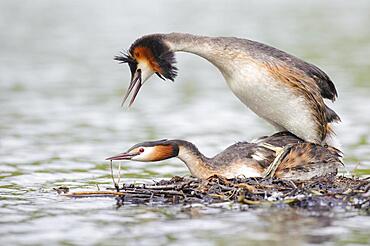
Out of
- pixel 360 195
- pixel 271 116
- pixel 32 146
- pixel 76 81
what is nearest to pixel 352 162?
pixel 271 116

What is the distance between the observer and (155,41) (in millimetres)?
10883

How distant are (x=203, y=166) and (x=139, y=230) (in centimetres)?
175

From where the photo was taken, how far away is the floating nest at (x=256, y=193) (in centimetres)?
989

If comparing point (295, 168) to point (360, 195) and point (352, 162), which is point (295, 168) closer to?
point (360, 195)

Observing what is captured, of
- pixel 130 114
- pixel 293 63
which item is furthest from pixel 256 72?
pixel 130 114

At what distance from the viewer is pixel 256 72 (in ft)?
35.4

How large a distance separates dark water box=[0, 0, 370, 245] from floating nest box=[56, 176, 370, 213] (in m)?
0.19

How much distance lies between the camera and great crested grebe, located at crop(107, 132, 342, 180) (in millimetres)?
10570

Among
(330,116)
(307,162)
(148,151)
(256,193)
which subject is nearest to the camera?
A: (256,193)

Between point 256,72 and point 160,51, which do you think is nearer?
point 256,72

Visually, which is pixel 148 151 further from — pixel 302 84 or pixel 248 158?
pixel 302 84

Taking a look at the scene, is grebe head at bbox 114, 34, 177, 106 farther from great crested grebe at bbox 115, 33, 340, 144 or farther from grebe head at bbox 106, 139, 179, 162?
grebe head at bbox 106, 139, 179, 162

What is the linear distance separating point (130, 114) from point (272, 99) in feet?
23.5

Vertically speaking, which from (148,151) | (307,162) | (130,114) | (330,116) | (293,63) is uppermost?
(130,114)
